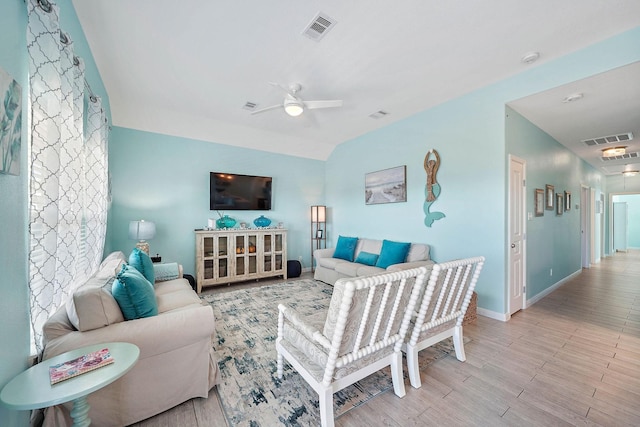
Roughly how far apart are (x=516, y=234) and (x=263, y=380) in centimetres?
346

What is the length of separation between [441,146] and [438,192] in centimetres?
68

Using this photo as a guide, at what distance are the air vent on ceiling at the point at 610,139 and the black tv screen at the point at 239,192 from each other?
598cm

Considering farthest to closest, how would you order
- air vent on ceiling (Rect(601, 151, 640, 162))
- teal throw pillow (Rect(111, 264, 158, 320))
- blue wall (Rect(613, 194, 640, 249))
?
blue wall (Rect(613, 194, 640, 249)) < air vent on ceiling (Rect(601, 151, 640, 162)) < teal throw pillow (Rect(111, 264, 158, 320))

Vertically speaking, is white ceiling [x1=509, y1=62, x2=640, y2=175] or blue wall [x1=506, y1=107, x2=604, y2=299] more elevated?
white ceiling [x1=509, y1=62, x2=640, y2=175]

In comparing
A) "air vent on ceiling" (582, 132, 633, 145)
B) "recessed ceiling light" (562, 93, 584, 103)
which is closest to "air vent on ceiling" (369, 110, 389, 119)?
"recessed ceiling light" (562, 93, 584, 103)

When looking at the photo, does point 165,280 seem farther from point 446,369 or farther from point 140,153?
point 446,369

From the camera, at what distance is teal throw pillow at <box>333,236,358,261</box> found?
4.61 meters

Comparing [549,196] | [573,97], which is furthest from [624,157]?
[573,97]

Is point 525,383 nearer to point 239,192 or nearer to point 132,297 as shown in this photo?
point 132,297

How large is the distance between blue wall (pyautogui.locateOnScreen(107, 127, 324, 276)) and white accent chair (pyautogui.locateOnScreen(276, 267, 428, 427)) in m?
3.41

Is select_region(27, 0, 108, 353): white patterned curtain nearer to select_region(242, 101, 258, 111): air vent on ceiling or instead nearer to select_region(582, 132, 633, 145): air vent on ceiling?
select_region(242, 101, 258, 111): air vent on ceiling

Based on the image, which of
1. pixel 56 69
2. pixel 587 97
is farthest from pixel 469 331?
pixel 56 69

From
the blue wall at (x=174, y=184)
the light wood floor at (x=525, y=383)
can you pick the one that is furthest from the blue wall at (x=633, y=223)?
→ the blue wall at (x=174, y=184)

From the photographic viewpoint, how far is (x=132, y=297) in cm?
169
